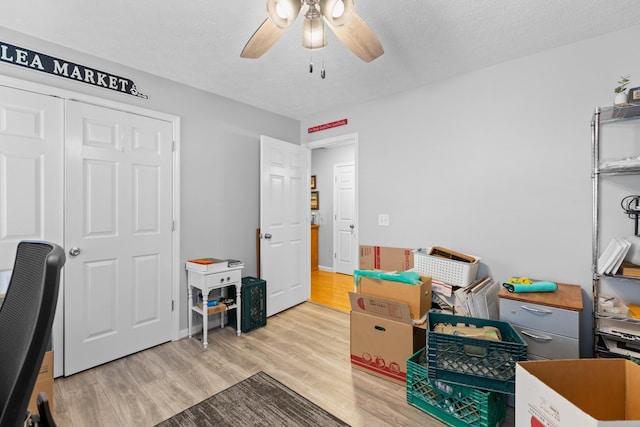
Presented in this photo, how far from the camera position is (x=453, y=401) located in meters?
1.77

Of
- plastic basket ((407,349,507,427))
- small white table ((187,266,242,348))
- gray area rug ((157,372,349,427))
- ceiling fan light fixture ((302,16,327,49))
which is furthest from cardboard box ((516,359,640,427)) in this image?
small white table ((187,266,242,348))

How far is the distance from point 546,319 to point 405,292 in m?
0.87

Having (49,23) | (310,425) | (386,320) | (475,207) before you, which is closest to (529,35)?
(475,207)

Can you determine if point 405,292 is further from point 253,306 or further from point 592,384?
point 253,306

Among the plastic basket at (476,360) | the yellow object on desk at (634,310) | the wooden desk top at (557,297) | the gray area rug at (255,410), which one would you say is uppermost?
the wooden desk top at (557,297)

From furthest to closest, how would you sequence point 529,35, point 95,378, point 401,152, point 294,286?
point 294,286
point 401,152
point 95,378
point 529,35

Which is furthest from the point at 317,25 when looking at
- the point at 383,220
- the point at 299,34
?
the point at 383,220

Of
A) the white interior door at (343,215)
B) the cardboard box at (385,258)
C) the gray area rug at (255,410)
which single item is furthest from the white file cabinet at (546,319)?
the white interior door at (343,215)

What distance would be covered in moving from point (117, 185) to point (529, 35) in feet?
11.0

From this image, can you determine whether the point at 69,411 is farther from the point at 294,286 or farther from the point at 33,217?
the point at 294,286

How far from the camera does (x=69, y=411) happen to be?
1.86m

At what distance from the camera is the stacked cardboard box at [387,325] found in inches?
85.4

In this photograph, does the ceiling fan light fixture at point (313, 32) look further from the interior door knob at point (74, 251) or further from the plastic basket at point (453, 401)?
the interior door knob at point (74, 251)

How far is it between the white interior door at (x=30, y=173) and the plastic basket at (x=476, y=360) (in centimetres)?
267
